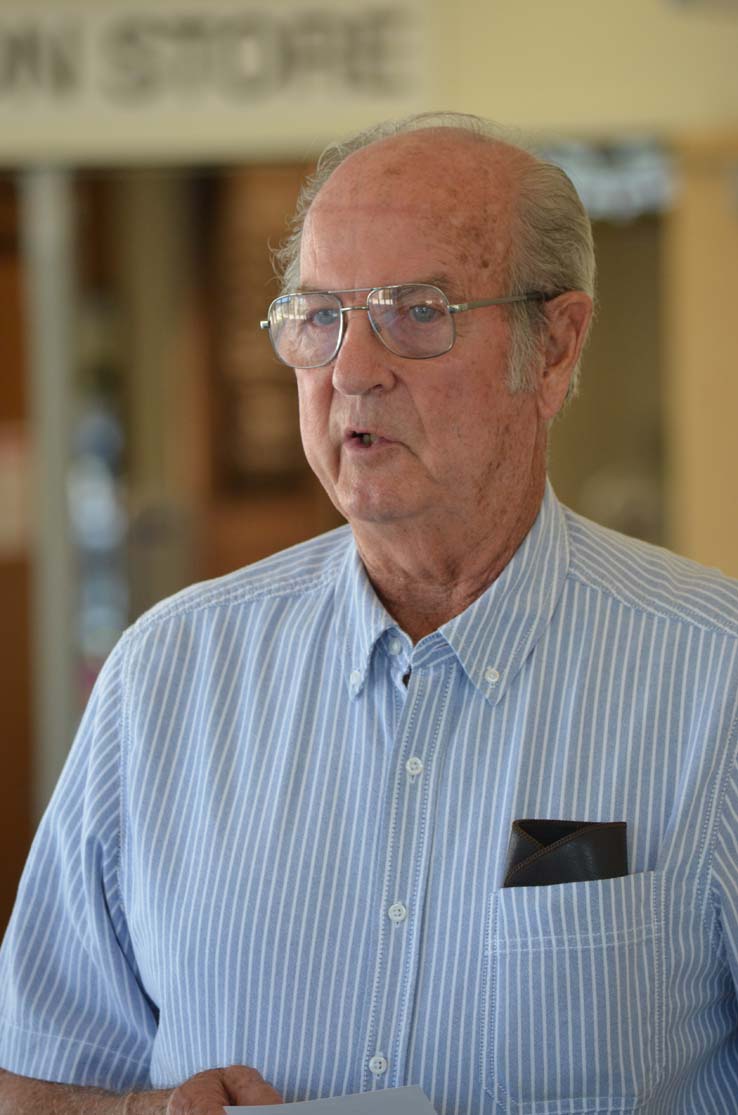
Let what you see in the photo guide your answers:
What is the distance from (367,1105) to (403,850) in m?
0.24

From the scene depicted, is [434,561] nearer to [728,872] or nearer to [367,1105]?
[728,872]

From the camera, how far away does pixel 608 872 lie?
1.33 m

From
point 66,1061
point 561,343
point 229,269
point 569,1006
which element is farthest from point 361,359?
point 229,269

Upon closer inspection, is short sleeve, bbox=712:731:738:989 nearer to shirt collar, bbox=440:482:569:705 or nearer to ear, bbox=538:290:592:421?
shirt collar, bbox=440:482:569:705

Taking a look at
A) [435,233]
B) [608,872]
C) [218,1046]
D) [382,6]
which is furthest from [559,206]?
[382,6]

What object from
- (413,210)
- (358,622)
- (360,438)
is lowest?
(358,622)

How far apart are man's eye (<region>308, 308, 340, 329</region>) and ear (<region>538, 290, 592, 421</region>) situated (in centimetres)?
23

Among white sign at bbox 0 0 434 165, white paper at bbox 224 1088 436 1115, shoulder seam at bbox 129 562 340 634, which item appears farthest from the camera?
white sign at bbox 0 0 434 165

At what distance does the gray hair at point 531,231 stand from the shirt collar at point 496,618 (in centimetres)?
17

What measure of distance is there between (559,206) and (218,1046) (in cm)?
92

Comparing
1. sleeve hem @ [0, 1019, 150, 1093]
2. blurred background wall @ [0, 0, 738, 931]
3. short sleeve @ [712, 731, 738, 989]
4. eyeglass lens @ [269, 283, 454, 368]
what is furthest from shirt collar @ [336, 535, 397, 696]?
blurred background wall @ [0, 0, 738, 931]

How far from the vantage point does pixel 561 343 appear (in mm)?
1535

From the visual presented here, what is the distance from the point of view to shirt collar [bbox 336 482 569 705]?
1.44 metres

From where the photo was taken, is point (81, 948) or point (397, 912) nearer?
point (397, 912)
